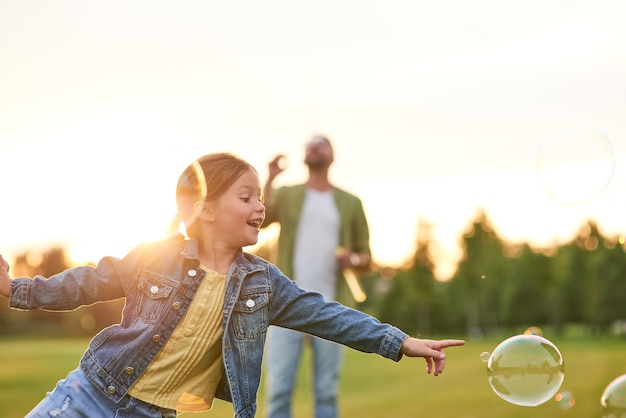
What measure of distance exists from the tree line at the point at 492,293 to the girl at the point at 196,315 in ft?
154

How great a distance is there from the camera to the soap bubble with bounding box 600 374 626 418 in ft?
17.2

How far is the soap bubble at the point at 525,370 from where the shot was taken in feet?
15.7

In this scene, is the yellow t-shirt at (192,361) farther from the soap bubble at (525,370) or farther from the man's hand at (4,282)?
the soap bubble at (525,370)

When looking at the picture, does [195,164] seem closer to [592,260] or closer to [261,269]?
[261,269]

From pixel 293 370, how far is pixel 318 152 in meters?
1.38

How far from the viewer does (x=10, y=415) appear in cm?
1296

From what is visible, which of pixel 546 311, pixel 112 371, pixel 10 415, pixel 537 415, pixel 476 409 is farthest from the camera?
pixel 546 311

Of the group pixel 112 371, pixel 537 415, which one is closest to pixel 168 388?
pixel 112 371

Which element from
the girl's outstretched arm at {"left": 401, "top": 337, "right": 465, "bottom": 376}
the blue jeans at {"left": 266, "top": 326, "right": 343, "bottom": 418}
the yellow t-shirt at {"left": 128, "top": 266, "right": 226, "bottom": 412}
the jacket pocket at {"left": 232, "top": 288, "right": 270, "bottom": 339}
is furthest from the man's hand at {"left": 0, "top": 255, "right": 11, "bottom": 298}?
the blue jeans at {"left": 266, "top": 326, "right": 343, "bottom": 418}

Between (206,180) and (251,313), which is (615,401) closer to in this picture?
(251,313)

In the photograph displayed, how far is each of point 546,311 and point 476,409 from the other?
46.1m

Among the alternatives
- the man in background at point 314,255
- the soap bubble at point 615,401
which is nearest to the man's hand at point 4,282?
the man in background at point 314,255

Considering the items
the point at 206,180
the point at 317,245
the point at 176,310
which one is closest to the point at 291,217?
the point at 317,245

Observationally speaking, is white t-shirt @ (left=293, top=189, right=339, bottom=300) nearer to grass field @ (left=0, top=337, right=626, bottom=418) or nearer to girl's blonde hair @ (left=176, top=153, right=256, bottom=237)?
girl's blonde hair @ (left=176, top=153, right=256, bottom=237)
